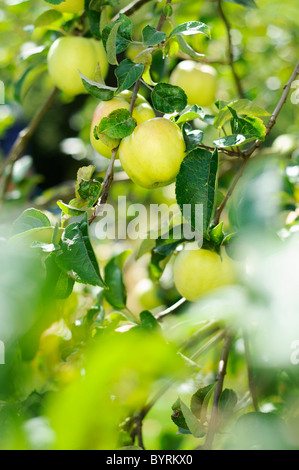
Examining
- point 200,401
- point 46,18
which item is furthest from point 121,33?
point 200,401

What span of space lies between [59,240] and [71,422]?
0.37 meters

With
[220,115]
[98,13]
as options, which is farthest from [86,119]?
[220,115]

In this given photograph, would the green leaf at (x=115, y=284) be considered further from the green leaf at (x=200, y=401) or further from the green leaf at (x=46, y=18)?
the green leaf at (x=46, y=18)

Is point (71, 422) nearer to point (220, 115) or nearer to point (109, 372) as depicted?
point (109, 372)

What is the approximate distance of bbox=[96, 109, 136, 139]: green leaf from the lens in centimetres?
58

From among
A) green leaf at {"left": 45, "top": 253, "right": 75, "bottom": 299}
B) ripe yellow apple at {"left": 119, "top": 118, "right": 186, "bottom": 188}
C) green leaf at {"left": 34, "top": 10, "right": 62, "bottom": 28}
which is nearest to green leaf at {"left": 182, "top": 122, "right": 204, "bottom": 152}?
ripe yellow apple at {"left": 119, "top": 118, "right": 186, "bottom": 188}

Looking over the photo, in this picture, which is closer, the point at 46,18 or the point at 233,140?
the point at 233,140

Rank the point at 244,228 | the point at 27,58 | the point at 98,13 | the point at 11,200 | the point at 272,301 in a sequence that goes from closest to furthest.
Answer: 1. the point at 272,301
2. the point at 244,228
3. the point at 98,13
4. the point at 27,58
5. the point at 11,200

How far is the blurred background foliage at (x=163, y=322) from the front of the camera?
263 millimetres

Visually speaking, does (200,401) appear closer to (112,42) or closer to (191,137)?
(191,137)

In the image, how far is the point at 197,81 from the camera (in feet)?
3.13

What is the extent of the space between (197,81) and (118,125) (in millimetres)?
414

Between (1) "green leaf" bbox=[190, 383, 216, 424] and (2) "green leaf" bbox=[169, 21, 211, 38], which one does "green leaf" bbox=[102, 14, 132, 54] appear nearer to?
(2) "green leaf" bbox=[169, 21, 211, 38]

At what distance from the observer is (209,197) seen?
59 centimetres
